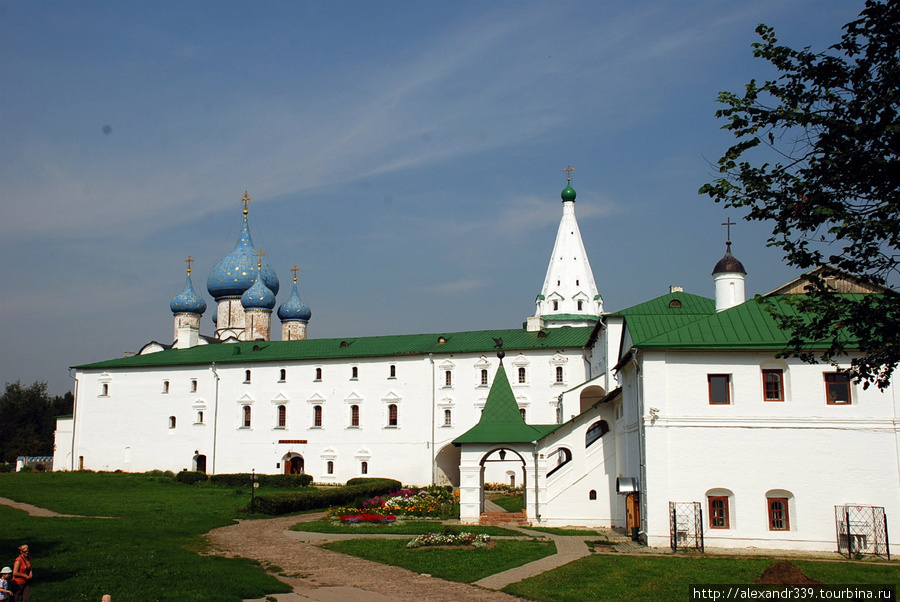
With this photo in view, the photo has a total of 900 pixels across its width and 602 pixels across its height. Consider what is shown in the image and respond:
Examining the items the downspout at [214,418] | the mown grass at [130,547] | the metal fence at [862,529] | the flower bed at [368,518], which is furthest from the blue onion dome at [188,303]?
the metal fence at [862,529]

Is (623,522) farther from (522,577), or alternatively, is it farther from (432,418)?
(432,418)

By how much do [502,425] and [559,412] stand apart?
35.0 feet

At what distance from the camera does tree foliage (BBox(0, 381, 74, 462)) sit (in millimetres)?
68756

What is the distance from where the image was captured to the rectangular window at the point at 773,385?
64.0 ft

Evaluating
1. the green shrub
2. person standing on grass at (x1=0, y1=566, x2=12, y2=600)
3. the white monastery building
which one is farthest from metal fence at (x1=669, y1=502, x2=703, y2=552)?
the green shrub

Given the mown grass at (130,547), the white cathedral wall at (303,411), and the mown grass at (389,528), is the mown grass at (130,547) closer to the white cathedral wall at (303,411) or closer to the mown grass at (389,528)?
the mown grass at (389,528)

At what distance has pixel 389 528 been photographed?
890 inches

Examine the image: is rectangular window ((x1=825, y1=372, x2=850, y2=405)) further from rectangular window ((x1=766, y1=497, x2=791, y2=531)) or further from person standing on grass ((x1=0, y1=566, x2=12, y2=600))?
person standing on grass ((x1=0, y1=566, x2=12, y2=600))

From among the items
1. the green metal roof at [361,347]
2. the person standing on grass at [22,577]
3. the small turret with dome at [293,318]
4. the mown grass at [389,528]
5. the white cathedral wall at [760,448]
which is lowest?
the mown grass at [389,528]

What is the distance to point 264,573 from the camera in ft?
48.2

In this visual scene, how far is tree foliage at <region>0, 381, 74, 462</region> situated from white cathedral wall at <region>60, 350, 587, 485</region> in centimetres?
2504

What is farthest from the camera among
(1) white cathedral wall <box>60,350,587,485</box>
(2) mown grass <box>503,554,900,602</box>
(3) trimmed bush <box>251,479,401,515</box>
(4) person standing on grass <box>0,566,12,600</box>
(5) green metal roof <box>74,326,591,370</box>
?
(5) green metal roof <box>74,326,591,370</box>

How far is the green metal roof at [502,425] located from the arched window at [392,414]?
15458mm

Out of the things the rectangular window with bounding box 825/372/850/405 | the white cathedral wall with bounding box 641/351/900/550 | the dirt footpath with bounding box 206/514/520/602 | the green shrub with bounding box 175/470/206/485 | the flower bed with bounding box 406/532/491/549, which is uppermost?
the rectangular window with bounding box 825/372/850/405
